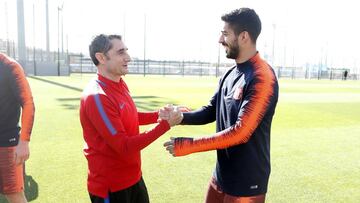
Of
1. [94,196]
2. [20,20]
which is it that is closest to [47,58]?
[20,20]

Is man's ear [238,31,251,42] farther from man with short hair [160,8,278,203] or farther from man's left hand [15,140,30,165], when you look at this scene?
man's left hand [15,140,30,165]

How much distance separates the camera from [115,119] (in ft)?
8.81

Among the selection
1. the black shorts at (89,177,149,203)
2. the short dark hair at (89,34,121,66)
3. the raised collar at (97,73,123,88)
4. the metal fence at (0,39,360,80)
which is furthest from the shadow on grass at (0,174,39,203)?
the metal fence at (0,39,360,80)

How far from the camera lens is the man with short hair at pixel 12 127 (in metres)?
3.54

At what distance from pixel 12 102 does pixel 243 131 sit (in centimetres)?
242

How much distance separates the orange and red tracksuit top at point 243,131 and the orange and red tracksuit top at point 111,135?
0.37m

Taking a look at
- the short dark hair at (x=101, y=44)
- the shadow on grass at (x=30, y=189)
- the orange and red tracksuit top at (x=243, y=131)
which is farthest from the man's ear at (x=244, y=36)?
the shadow on grass at (x=30, y=189)

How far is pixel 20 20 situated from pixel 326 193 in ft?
129

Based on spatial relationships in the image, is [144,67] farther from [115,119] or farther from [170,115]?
[115,119]

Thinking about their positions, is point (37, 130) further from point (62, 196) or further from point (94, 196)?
point (94, 196)

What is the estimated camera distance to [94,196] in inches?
115

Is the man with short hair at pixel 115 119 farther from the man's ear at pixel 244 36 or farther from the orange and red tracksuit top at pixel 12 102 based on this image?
the orange and red tracksuit top at pixel 12 102

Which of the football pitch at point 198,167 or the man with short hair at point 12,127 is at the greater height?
the man with short hair at point 12,127

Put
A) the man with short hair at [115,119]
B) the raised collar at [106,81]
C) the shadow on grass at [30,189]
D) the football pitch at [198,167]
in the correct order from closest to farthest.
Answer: the man with short hair at [115,119]
the raised collar at [106,81]
the shadow on grass at [30,189]
the football pitch at [198,167]
